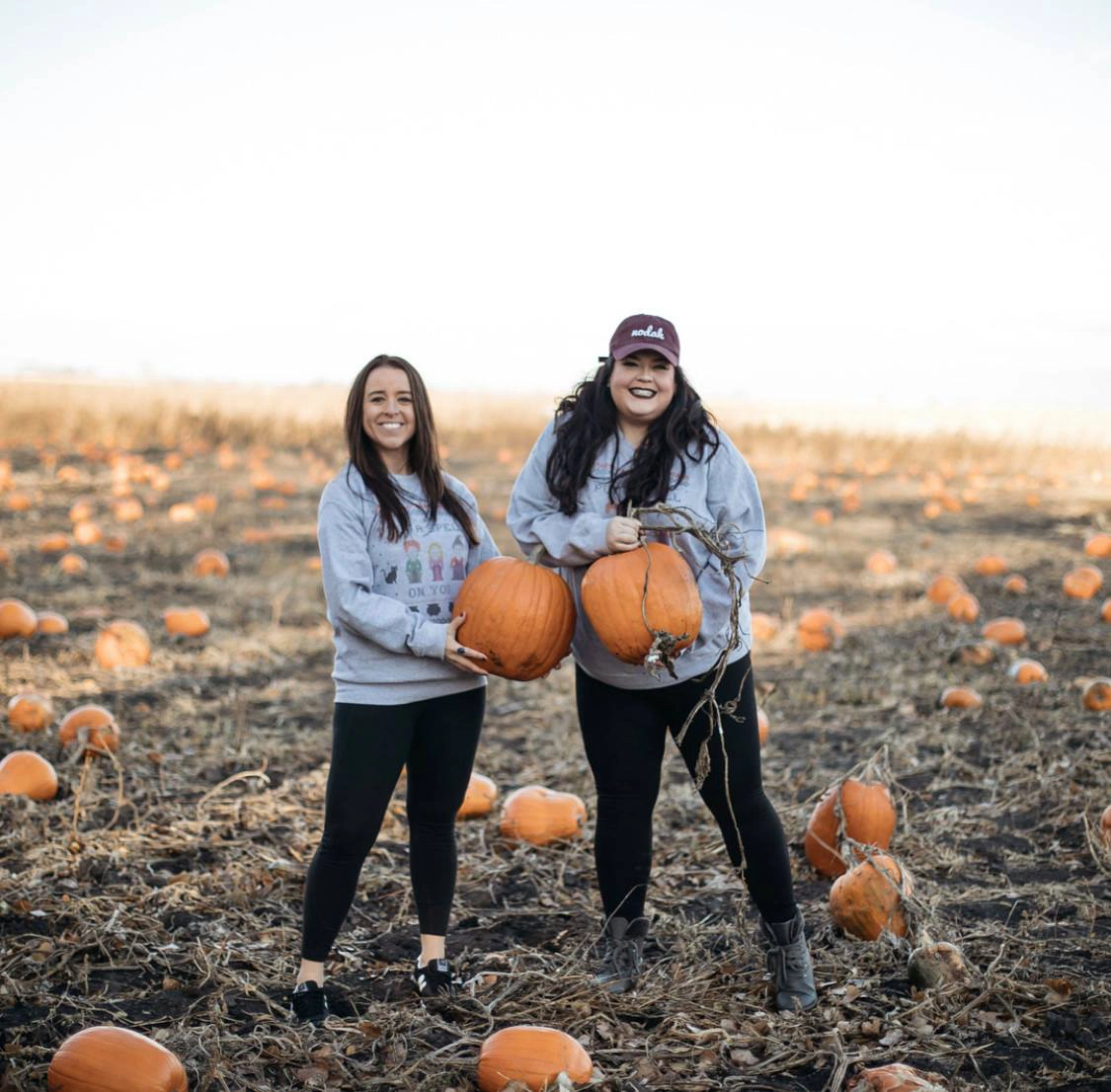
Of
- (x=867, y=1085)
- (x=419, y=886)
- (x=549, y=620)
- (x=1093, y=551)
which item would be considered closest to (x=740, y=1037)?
(x=867, y=1085)

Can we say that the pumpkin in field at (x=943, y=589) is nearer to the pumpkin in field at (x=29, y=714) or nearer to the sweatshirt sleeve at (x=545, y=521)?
the sweatshirt sleeve at (x=545, y=521)

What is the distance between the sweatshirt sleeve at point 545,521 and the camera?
127 inches

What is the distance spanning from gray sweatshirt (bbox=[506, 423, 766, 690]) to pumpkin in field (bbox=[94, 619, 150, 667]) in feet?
14.7

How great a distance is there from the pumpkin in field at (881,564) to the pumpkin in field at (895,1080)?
793 cm

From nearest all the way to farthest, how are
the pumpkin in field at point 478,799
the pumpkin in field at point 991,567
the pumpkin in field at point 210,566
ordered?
the pumpkin in field at point 478,799, the pumpkin in field at point 210,566, the pumpkin in field at point 991,567

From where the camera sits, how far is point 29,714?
5.61 m

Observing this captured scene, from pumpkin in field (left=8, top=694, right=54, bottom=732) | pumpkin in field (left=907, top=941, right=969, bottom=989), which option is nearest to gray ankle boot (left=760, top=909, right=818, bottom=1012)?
pumpkin in field (left=907, top=941, right=969, bottom=989)

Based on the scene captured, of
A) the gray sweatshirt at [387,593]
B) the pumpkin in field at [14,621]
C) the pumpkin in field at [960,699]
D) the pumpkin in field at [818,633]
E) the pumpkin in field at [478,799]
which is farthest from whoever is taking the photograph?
the pumpkin in field at [818,633]

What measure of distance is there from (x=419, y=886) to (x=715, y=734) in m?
1.06

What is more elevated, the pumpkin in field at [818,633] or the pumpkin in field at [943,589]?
the pumpkin in field at [943,589]

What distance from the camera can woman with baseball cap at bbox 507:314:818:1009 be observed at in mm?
3248

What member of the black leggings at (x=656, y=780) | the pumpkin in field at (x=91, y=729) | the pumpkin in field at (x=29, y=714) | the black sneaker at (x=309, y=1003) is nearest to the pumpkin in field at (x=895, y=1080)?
the black leggings at (x=656, y=780)

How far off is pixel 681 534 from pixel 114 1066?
6.86ft

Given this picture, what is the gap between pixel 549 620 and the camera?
326cm
